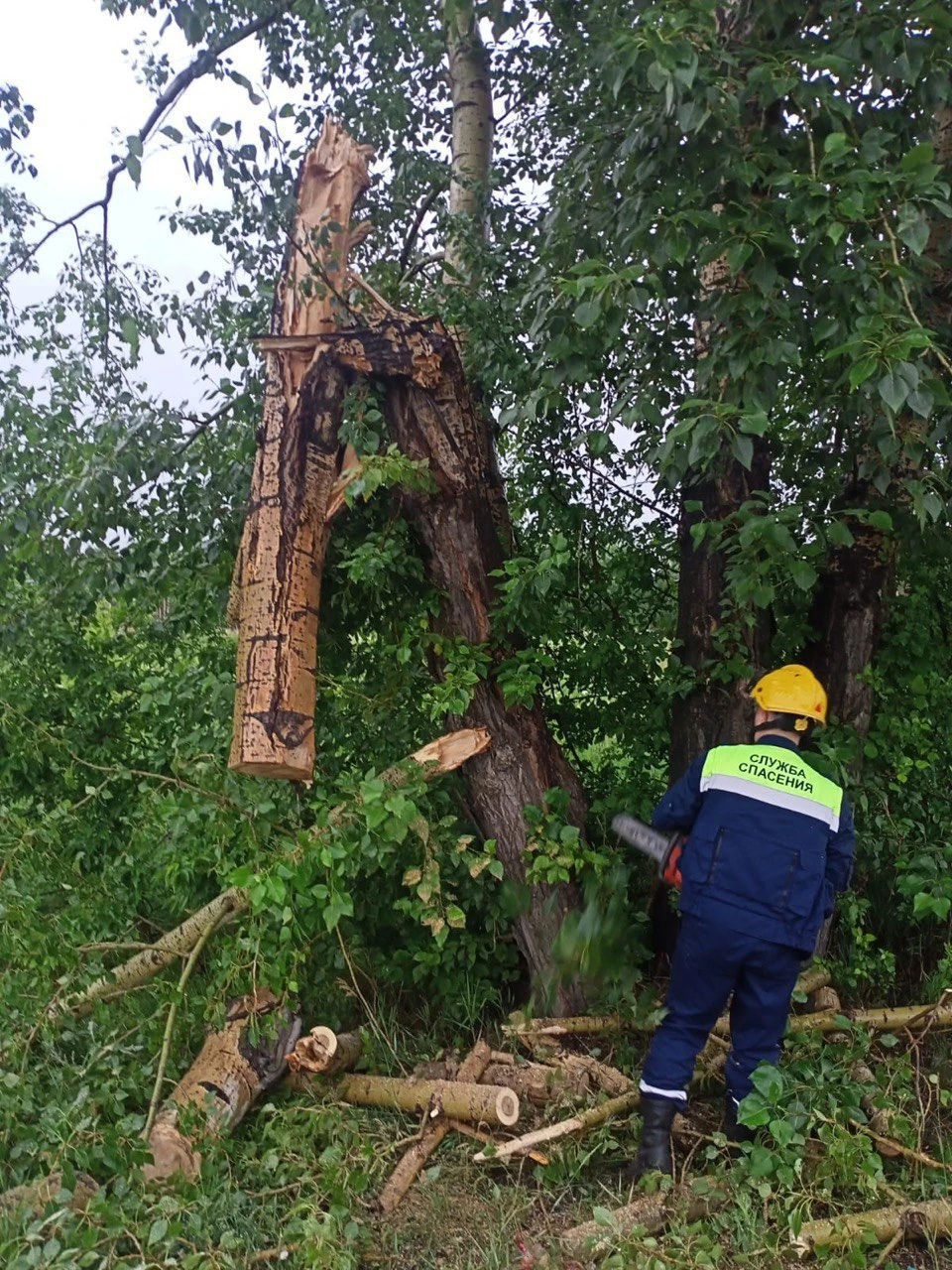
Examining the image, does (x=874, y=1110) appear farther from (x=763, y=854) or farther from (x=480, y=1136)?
(x=480, y=1136)

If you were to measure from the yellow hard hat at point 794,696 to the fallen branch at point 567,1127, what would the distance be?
1.45 metres

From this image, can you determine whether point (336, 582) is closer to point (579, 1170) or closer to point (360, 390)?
point (360, 390)

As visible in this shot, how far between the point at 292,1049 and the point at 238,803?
96 centimetres

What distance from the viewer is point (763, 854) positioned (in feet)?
10.8

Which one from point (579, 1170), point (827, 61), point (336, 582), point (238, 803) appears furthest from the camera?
point (336, 582)

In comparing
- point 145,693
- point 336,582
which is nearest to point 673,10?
point 336,582

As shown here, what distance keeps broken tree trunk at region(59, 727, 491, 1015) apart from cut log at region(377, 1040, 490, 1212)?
3.33 feet

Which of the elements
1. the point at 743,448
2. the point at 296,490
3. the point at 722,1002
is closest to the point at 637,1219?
the point at 722,1002

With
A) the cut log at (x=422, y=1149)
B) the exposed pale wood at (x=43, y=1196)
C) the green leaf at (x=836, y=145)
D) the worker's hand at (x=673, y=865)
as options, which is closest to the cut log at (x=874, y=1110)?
the worker's hand at (x=673, y=865)

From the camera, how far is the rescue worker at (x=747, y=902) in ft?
10.7

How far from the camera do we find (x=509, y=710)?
13.1 ft

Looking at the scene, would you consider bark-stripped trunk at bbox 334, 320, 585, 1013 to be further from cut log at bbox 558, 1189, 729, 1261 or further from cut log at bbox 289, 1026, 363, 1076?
cut log at bbox 558, 1189, 729, 1261

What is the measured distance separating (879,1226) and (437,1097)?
56.9 inches

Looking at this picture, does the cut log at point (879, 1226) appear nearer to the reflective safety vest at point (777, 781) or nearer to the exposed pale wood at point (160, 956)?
the reflective safety vest at point (777, 781)
